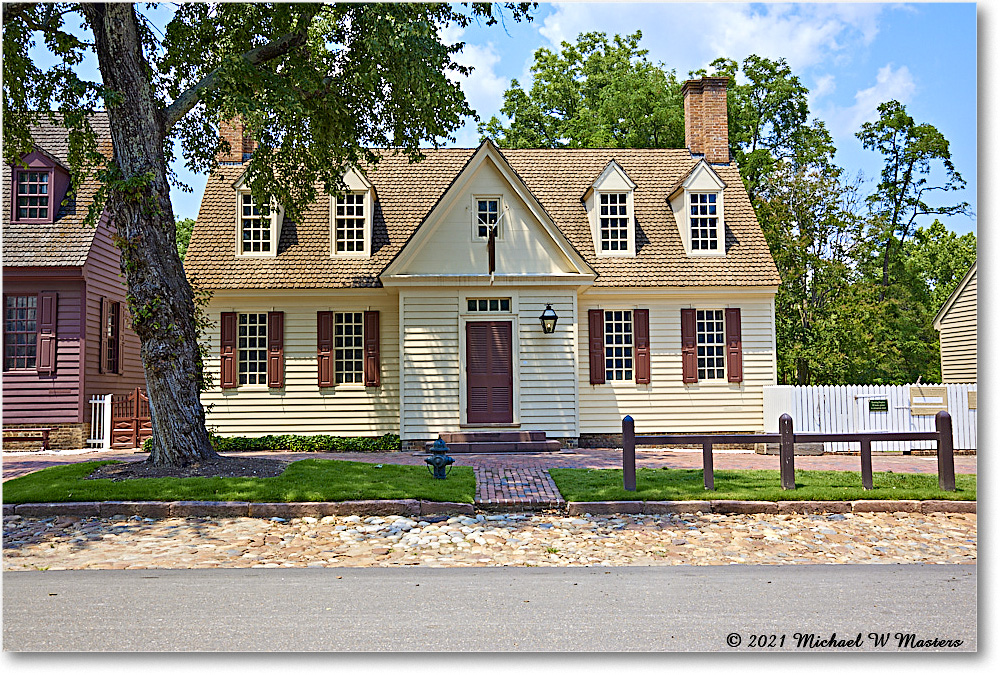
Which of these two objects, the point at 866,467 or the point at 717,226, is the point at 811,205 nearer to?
the point at 717,226

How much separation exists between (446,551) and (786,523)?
3.96 metres

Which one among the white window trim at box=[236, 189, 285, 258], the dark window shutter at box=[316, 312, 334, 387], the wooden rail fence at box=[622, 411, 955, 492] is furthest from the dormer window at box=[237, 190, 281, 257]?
the wooden rail fence at box=[622, 411, 955, 492]

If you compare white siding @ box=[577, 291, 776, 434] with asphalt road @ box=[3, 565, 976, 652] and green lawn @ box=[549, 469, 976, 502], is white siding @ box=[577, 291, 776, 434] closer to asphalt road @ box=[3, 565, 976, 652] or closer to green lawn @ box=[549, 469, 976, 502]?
green lawn @ box=[549, 469, 976, 502]

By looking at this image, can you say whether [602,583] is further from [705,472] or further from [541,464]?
[541,464]

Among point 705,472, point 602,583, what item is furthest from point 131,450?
Answer: point 602,583

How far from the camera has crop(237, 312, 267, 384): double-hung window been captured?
16.8 metres

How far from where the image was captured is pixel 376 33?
9586mm

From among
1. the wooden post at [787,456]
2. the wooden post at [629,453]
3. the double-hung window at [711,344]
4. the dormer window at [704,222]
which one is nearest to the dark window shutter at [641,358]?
the double-hung window at [711,344]

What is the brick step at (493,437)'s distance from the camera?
1573cm

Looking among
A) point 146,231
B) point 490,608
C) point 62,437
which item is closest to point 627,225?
point 146,231

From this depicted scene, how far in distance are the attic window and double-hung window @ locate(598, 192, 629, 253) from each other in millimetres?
12035

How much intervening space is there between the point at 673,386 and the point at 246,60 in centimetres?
1090

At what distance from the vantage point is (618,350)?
17.4 meters

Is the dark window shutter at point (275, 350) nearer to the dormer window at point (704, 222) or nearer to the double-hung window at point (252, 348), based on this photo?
the double-hung window at point (252, 348)
